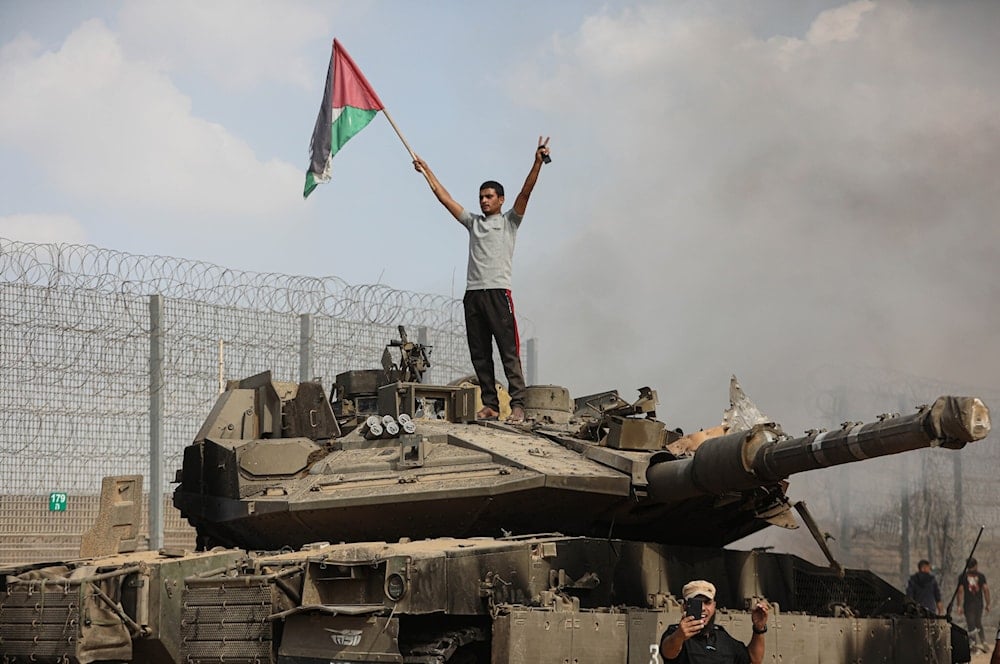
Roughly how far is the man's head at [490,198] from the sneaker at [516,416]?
2077 millimetres

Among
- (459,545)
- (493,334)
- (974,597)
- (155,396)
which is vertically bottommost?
(974,597)

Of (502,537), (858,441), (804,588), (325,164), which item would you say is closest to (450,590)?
(502,537)

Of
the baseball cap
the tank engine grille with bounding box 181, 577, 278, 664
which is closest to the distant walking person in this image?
the tank engine grille with bounding box 181, 577, 278, 664

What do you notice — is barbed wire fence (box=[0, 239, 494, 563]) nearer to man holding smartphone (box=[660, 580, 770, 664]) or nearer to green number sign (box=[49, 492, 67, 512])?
green number sign (box=[49, 492, 67, 512])

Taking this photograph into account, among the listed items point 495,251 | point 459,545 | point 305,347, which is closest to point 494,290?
point 495,251

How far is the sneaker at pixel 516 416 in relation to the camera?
15.1 m

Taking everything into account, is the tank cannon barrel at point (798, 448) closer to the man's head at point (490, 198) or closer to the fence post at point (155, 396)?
the man's head at point (490, 198)

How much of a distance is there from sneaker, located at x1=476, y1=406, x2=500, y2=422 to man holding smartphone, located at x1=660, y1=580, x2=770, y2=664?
21.0 ft

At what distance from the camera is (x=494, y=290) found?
15.5 m

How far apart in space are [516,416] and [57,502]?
999 centimetres

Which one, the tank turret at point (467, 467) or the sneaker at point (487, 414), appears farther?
the sneaker at point (487, 414)

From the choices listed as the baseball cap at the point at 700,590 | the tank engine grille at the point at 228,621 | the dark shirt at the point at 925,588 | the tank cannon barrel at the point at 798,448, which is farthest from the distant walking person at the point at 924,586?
the baseball cap at the point at 700,590

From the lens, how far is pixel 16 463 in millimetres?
22328

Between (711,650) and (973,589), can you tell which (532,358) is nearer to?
(973,589)
